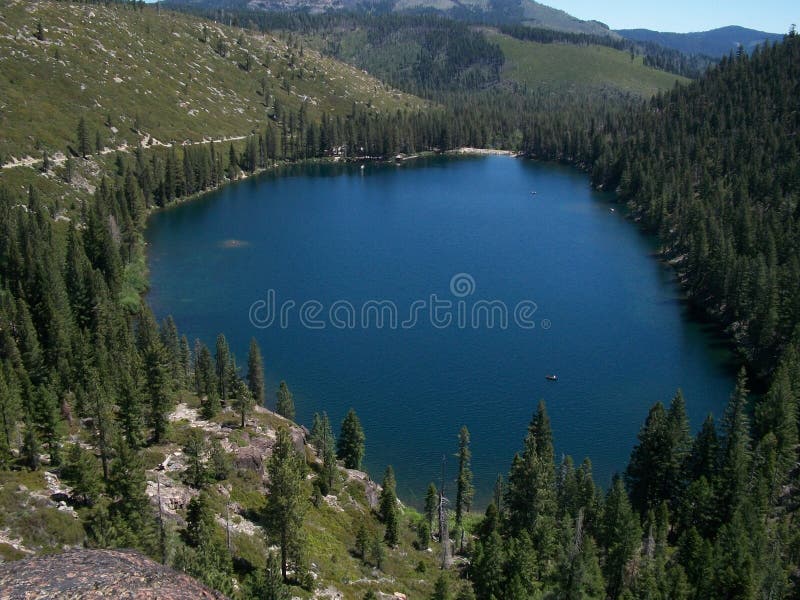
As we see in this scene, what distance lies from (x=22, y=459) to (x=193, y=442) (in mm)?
14230

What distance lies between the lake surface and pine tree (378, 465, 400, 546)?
34.7 ft

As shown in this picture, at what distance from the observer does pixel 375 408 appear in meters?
98.2

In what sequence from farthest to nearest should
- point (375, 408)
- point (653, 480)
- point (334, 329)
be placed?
1. point (334, 329)
2. point (375, 408)
3. point (653, 480)

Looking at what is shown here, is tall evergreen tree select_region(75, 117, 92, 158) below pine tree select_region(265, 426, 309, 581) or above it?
above

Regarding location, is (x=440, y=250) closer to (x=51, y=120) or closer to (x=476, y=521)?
(x=476, y=521)

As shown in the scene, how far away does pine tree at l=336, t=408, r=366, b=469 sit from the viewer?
3194 inches

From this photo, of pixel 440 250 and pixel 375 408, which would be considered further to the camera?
pixel 440 250

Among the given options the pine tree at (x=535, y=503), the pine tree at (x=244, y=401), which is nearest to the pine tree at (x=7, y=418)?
the pine tree at (x=244, y=401)

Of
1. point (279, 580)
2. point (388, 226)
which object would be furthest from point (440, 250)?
point (279, 580)

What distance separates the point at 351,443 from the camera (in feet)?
267

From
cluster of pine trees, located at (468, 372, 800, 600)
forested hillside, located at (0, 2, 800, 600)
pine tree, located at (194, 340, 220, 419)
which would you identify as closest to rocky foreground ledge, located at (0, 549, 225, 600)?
forested hillside, located at (0, 2, 800, 600)

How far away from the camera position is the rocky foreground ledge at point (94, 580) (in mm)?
22859

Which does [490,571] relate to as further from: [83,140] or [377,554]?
[83,140]

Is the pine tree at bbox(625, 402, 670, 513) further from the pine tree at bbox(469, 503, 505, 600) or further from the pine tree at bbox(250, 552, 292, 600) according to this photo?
the pine tree at bbox(250, 552, 292, 600)
